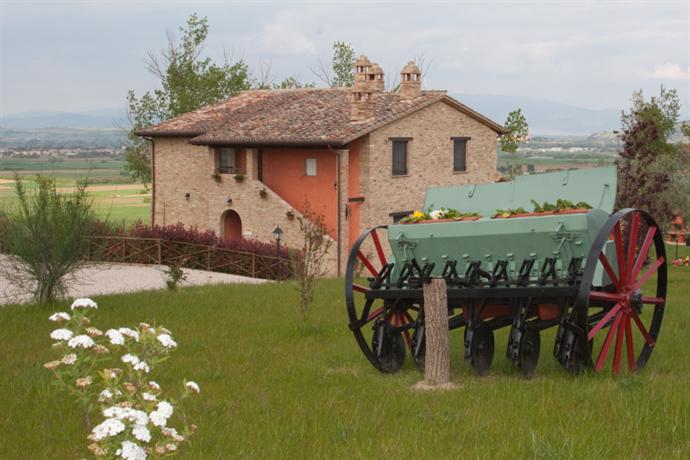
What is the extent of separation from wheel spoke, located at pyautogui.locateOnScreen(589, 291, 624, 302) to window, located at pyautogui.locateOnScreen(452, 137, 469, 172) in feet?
86.2

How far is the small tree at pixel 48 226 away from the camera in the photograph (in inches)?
672

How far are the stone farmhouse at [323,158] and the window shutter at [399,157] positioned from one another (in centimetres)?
5

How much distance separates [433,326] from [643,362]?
8.38 ft

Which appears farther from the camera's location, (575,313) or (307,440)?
(575,313)

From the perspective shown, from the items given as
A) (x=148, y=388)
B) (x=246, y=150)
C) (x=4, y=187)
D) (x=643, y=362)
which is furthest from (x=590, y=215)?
(x=246, y=150)

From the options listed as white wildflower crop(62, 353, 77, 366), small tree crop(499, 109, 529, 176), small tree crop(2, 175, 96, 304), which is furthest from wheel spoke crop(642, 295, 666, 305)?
small tree crop(499, 109, 529, 176)

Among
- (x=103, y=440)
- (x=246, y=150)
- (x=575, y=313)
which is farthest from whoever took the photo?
(x=246, y=150)

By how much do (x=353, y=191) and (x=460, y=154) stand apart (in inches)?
227

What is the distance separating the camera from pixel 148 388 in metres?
5.65

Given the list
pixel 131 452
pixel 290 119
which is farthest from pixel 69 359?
pixel 290 119

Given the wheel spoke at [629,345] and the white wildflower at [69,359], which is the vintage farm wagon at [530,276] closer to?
the wheel spoke at [629,345]

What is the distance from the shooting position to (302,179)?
34000 mm

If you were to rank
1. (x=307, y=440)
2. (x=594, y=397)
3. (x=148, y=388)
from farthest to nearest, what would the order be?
(x=594, y=397)
(x=307, y=440)
(x=148, y=388)

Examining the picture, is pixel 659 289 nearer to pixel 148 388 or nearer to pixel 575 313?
pixel 575 313
